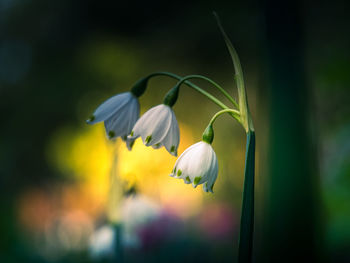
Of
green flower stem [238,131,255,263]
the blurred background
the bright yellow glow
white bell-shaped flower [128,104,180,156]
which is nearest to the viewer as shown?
green flower stem [238,131,255,263]

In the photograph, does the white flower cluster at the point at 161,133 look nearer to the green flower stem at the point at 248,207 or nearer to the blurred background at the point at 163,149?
the green flower stem at the point at 248,207

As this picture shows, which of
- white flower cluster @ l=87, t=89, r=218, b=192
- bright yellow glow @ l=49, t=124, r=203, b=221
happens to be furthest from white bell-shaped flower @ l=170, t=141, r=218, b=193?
bright yellow glow @ l=49, t=124, r=203, b=221

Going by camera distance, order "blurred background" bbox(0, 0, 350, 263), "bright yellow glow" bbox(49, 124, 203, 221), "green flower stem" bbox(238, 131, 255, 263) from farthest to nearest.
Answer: "bright yellow glow" bbox(49, 124, 203, 221)
"blurred background" bbox(0, 0, 350, 263)
"green flower stem" bbox(238, 131, 255, 263)

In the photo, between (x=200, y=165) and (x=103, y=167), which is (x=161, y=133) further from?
(x=103, y=167)

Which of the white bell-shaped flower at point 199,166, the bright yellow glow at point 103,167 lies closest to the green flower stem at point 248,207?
the white bell-shaped flower at point 199,166

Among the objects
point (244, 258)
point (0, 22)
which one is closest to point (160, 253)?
point (244, 258)

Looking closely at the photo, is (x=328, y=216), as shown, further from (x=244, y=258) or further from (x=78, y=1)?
(x=78, y=1)

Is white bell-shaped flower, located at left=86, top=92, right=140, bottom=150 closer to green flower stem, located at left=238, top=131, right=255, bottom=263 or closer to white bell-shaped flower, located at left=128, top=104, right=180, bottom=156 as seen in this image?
white bell-shaped flower, located at left=128, top=104, right=180, bottom=156
